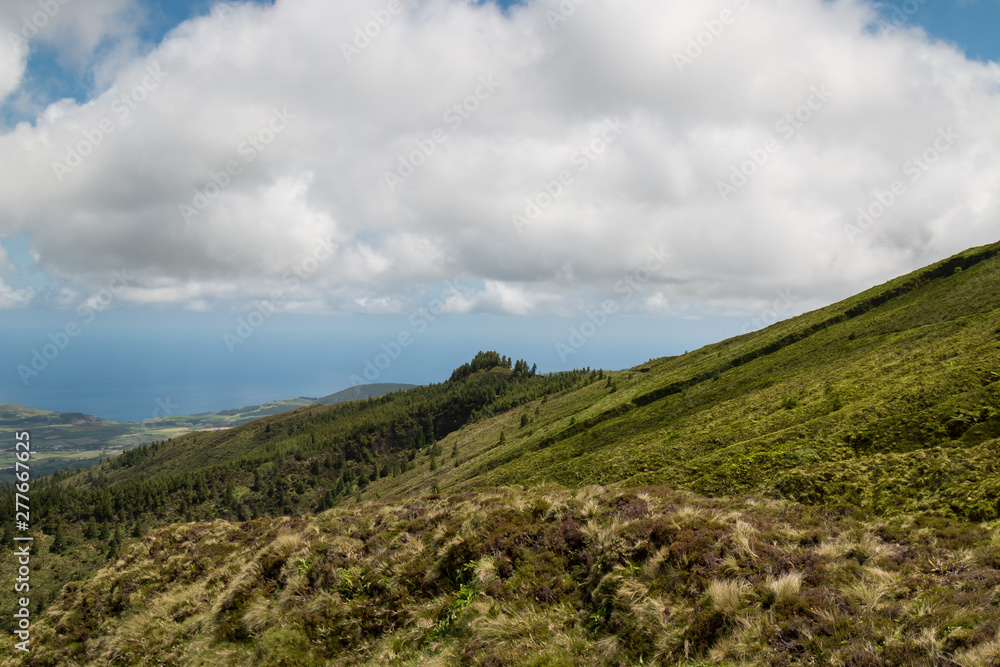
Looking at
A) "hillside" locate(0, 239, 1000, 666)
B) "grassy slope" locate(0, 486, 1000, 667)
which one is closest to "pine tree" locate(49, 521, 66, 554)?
"hillside" locate(0, 239, 1000, 666)

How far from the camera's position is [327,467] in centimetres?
17100

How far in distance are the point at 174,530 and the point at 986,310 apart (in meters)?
64.1

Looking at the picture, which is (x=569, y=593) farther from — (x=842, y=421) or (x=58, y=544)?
(x=58, y=544)

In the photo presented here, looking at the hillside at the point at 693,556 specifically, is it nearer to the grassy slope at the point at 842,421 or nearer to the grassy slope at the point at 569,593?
the grassy slope at the point at 569,593

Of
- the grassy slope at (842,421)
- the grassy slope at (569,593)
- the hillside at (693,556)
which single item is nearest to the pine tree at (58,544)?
the grassy slope at (842,421)

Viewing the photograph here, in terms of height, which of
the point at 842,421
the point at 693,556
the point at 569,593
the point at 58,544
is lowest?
the point at 58,544

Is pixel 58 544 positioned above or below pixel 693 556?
below

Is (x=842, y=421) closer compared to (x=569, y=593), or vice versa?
(x=569, y=593)

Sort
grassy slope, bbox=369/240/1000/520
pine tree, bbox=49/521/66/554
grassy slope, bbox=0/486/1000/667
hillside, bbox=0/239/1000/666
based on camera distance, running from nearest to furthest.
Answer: grassy slope, bbox=0/486/1000/667 → hillside, bbox=0/239/1000/666 → grassy slope, bbox=369/240/1000/520 → pine tree, bbox=49/521/66/554

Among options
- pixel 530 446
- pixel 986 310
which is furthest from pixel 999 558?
pixel 530 446

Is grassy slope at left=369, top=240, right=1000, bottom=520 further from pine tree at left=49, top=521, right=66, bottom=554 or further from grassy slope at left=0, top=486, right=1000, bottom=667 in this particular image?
pine tree at left=49, top=521, right=66, bottom=554

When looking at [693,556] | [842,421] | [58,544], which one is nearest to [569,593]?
[693,556]

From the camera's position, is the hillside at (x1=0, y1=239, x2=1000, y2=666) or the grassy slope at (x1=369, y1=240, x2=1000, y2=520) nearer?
the hillside at (x1=0, y1=239, x2=1000, y2=666)

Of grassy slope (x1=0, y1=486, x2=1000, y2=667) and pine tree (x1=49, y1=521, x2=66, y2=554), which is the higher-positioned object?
grassy slope (x1=0, y1=486, x2=1000, y2=667)
